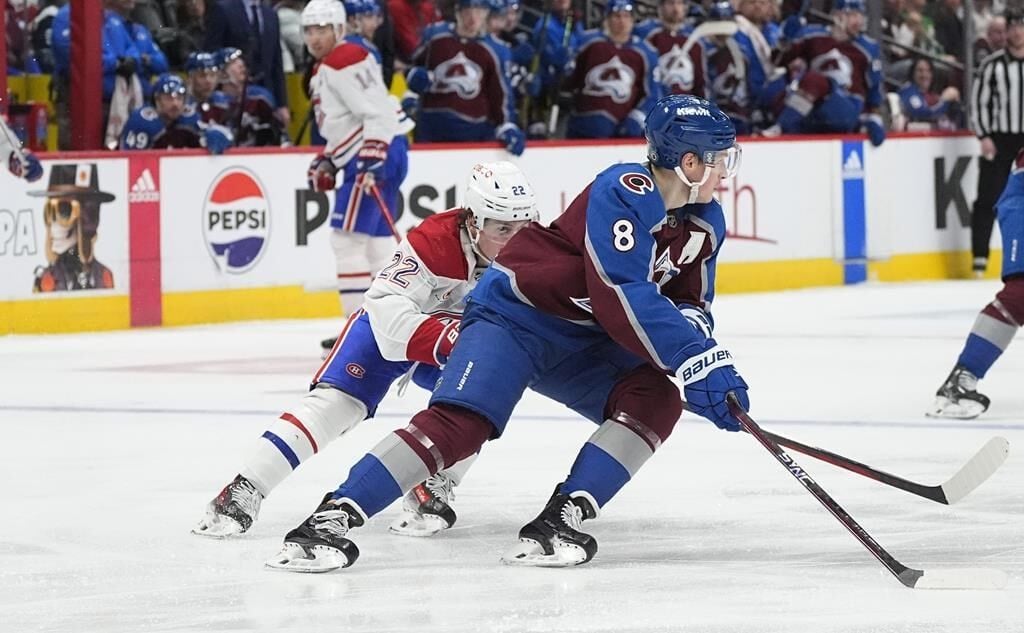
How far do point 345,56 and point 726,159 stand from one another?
447 centimetres

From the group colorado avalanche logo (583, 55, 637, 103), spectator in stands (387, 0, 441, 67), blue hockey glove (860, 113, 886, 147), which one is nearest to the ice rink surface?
spectator in stands (387, 0, 441, 67)

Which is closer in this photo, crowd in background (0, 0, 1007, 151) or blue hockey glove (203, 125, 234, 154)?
blue hockey glove (203, 125, 234, 154)

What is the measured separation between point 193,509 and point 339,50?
3943 millimetres

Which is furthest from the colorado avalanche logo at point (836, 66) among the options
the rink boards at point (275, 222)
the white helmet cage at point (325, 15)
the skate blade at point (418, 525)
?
the skate blade at point (418, 525)

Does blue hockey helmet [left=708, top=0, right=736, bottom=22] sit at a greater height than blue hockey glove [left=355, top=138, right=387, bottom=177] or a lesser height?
→ greater

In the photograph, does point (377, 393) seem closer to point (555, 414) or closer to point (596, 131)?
point (555, 414)

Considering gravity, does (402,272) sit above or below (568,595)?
above

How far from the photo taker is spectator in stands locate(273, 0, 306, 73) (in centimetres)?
1141

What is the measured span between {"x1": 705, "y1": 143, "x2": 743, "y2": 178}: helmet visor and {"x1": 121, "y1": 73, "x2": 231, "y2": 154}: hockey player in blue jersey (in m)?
6.25

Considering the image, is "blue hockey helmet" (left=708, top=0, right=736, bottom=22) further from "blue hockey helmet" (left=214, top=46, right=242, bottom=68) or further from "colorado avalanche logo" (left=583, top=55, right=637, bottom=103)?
"blue hockey helmet" (left=214, top=46, right=242, bottom=68)


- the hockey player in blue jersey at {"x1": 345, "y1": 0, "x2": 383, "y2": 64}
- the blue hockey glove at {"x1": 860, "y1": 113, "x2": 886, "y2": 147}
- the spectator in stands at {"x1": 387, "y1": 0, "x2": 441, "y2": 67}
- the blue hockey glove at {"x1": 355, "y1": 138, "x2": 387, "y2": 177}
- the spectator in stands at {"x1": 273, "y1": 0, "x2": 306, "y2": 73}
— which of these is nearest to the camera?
the blue hockey glove at {"x1": 355, "y1": 138, "x2": 387, "y2": 177}

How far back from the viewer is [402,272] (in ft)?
14.3

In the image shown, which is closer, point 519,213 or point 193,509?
point 519,213

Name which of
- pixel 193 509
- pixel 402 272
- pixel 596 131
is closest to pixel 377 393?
pixel 402 272
